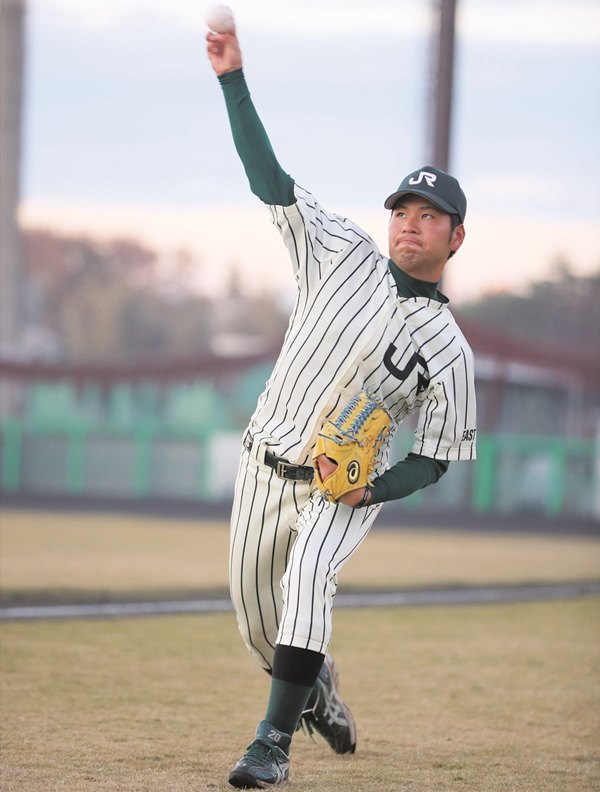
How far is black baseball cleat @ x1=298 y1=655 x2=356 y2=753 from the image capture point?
3.69m

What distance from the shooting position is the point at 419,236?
3494 mm

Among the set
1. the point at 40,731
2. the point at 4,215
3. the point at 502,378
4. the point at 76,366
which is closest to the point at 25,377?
the point at 76,366

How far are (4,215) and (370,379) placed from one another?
17.1 meters

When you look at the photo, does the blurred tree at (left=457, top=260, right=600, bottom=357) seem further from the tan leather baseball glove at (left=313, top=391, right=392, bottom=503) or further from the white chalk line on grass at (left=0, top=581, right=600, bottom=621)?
the tan leather baseball glove at (left=313, top=391, right=392, bottom=503)

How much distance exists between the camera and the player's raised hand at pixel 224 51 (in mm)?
3213

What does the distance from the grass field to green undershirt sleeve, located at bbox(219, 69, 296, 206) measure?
5.00 feet

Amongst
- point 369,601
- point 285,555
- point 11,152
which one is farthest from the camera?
point 11,152

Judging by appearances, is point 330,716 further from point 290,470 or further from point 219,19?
point 219,19

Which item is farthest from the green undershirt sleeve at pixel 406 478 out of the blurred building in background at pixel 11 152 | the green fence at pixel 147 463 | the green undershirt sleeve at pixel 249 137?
the green fence at pixel 147 463

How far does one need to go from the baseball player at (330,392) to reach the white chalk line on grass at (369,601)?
3317mm

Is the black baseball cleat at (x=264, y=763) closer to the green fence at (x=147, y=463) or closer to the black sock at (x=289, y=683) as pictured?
the black sock at (x=289, y=683)

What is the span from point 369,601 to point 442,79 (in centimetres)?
587

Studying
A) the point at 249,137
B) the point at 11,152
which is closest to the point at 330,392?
the point at 249,137

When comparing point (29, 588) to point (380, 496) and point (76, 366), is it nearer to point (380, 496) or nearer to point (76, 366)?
point (380, 496)
